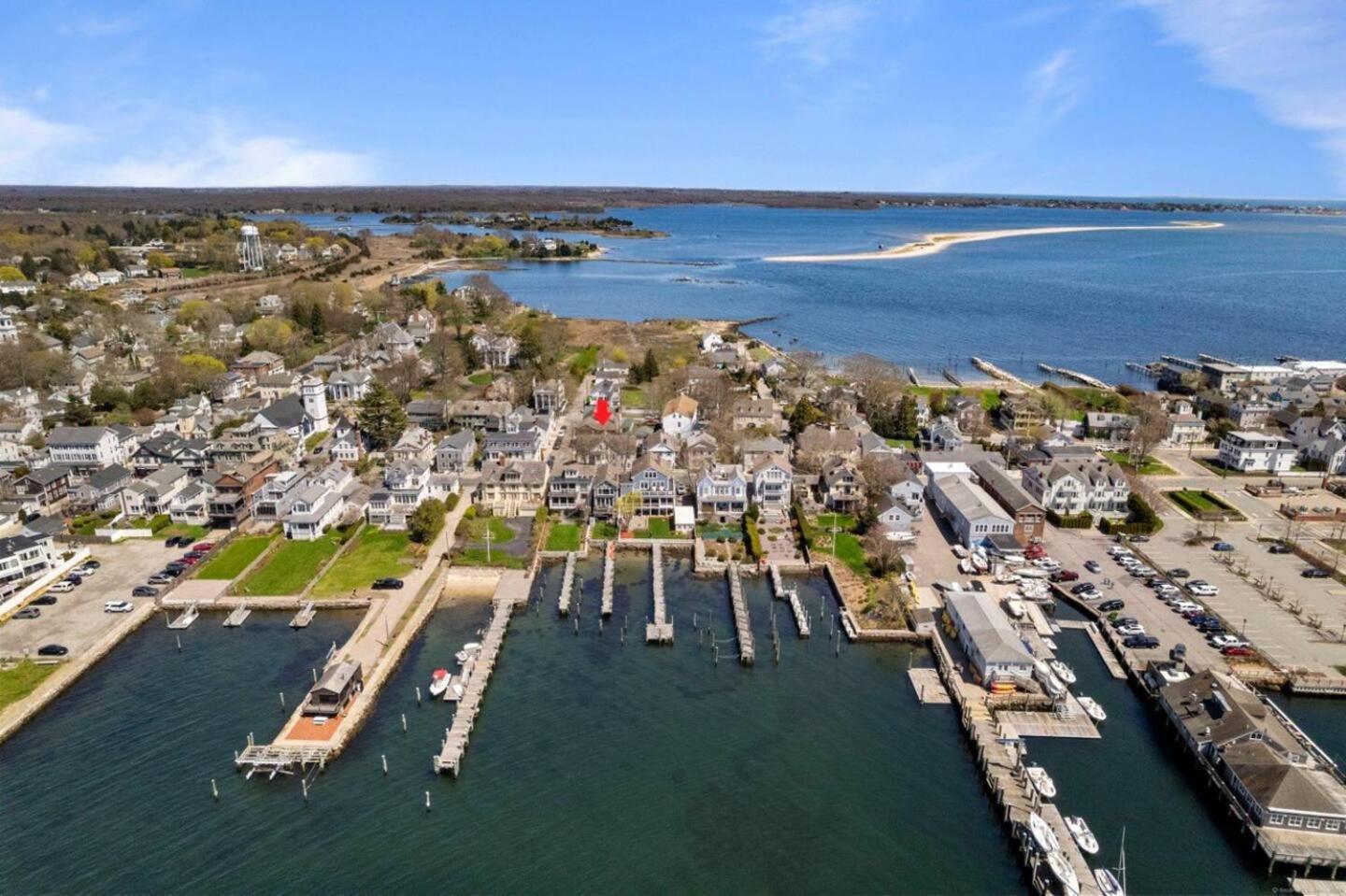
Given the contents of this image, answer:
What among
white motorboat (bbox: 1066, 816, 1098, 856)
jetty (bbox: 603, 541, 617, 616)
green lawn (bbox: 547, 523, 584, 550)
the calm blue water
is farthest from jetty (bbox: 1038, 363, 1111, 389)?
white motorboat (bbox: 1066, 816, 1098, 856)

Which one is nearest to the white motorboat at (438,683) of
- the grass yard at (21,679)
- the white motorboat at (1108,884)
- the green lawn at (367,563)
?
the green lawn at (367,563)

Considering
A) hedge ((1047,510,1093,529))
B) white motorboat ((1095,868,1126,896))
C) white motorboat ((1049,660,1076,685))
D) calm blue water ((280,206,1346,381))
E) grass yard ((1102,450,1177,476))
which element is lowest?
white motorboat ((1095,868,1126,896))

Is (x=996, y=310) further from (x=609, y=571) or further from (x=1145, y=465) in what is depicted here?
(x=609, y=571)

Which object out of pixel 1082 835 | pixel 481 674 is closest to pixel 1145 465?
pixel 1082 835

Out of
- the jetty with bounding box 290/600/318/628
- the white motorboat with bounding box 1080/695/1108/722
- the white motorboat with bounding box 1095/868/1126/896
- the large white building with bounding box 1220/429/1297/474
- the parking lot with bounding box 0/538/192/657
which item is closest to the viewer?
the white motorboat with bounding box 1095/868/1126/896

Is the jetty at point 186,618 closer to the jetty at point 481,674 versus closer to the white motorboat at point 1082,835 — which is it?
the jetty at point 481,674

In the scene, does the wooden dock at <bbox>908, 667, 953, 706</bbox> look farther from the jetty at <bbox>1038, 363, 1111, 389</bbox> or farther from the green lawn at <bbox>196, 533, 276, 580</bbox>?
the jetty at <bbox>1038, 363, 1111, 389</bbox>
